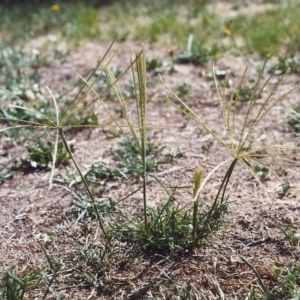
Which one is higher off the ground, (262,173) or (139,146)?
(139,146)

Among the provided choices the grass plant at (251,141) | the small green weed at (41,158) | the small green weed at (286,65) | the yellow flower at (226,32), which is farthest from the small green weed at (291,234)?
the yellow flower at (226,32)

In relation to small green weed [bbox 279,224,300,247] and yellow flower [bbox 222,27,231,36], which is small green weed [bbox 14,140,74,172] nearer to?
small green weed [bbox 279,224,300,247]

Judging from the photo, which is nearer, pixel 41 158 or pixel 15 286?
pixel 15 286

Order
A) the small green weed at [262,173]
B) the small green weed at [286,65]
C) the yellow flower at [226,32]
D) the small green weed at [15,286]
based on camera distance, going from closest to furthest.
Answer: the small green weed at [15,286]
the small green weed at [262,173]
the small green weed at [286,65]
the yellow flower at [226,32]

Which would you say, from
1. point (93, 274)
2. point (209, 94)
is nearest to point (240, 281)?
point (93, 274)

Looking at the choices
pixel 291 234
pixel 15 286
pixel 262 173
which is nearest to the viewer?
pixel 15 286

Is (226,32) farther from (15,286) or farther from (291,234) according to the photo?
(15,286)

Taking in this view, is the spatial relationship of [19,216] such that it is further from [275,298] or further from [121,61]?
[121,61]

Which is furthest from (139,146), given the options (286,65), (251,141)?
(286,65)

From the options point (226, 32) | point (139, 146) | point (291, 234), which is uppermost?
point (139, 146)

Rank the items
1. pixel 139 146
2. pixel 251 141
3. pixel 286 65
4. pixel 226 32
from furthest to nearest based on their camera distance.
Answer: pixel 226 32
pixel 286 65
pixel 251 141
pixel 139 146

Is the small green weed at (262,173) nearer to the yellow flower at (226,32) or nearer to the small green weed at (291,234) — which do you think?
the small green weed at (291,234)

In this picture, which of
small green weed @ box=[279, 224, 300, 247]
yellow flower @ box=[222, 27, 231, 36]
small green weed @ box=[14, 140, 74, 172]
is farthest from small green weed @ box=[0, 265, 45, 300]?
yellow flower @ box=[222, 27, 231, 36]
